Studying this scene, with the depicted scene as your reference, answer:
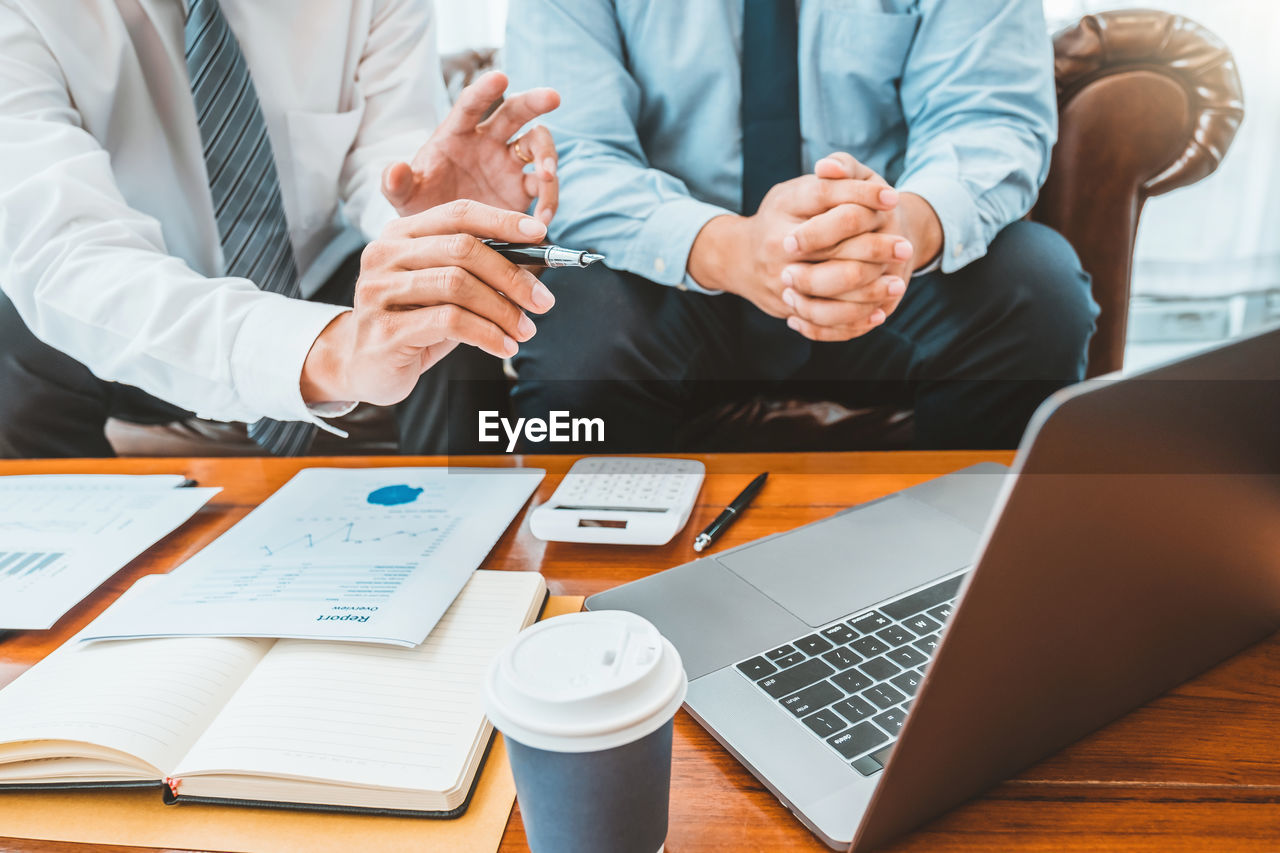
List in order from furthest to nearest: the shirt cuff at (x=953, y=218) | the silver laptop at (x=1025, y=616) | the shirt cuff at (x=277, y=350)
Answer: the shirt cuff at (x=953, y=218) < the shirt cuff at (x=277, y=350) < the silver laptop at (x=1025, y=616)

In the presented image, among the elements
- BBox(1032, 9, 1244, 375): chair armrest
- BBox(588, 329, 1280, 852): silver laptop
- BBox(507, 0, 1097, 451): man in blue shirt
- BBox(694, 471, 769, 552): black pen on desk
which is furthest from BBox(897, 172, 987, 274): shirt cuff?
BBox(588, 329, 1280, 852): silver laptop

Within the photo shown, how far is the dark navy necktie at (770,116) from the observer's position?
1045 mm

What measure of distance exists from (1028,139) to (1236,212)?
5.89ft

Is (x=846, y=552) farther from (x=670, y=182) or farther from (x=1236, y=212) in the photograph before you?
(x=1236, y=212)

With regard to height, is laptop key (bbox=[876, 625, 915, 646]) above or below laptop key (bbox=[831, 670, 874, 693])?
below

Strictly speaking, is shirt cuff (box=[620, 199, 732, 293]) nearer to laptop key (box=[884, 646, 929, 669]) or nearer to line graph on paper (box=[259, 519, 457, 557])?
line graph on paper (box=[259, 519, 457, 557])

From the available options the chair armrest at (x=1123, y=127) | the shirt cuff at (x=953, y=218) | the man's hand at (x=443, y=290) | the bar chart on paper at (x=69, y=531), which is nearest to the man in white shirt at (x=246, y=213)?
the man's hand at (x=443, y=290)

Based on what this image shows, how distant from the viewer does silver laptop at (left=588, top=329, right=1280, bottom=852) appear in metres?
0.24

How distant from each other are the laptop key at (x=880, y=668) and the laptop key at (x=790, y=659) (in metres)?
0.03

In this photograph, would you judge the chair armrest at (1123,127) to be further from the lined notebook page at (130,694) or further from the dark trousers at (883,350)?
the lined notebook page at (130,694)

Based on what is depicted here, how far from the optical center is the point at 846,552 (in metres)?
0.53

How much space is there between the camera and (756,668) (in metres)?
0.41

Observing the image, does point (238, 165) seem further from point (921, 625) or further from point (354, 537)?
point (921, 625)

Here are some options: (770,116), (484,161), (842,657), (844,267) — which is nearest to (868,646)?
(842,657)
